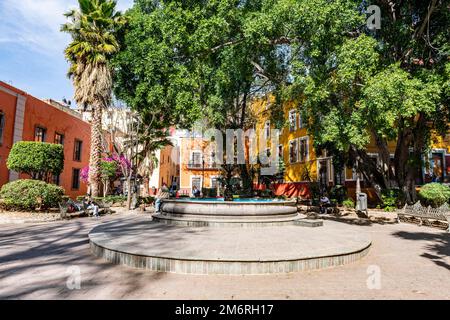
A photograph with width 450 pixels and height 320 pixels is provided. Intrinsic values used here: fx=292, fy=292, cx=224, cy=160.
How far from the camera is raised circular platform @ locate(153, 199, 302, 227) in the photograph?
972 centimetres

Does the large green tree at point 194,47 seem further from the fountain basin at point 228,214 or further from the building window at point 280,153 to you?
the building window at point 280,153

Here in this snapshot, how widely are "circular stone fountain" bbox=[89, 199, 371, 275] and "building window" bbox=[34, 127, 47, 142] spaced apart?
15.2 meters

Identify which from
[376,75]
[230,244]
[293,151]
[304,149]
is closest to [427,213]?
[376,75]

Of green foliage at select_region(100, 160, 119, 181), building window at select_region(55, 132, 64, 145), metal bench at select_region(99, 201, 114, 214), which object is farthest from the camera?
green foliage at select_region(100, 160, 119, 181)

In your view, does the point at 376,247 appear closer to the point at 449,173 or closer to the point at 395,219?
the point at 395,219

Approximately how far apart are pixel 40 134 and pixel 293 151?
22.4 metres

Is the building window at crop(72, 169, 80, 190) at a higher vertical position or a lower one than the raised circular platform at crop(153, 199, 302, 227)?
higher

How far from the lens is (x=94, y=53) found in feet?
64.3

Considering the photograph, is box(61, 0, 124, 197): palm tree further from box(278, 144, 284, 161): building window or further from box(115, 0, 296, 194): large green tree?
box(278, 144, 284, 161): building window

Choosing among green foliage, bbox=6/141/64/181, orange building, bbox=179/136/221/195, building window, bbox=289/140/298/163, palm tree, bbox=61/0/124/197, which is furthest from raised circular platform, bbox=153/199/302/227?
orange building, bbox=179/136/221/195

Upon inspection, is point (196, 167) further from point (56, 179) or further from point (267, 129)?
point (56, 179)

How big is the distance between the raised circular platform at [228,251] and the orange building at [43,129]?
14167mm

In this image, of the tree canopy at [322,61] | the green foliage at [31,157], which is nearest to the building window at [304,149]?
the tree canopy at [322,61]

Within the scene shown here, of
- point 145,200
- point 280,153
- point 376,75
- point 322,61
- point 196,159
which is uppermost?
point 322,61
